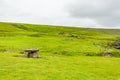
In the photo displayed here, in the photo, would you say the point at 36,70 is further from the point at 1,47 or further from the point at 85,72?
the point at 1,47

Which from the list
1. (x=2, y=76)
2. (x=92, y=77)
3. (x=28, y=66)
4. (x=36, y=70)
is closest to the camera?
(x=2, y=76)

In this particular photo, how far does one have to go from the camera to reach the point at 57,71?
46562mm

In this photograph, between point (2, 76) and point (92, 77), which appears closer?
point (2, 76)

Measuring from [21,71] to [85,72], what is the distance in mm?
11303

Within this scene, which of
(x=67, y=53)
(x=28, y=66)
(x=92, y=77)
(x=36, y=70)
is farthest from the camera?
(x=67, y=53)

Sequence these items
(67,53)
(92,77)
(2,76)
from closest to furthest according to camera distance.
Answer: (2,76) < (92,77) < (67,53)

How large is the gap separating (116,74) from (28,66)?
1624 cm

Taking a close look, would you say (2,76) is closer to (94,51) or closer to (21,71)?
(21,71)

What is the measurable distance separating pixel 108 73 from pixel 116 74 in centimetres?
144

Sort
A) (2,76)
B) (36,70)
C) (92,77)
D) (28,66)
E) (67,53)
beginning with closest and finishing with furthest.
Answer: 1. (2,76)
2. (92,77)
3. (36,70)
4. (28,66)
5. (67,53)

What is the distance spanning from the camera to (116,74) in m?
47.2

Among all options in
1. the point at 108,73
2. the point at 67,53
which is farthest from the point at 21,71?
the point at 67,53

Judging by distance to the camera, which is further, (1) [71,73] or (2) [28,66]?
(2) [28,66]

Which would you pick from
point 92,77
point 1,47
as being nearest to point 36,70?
point 92,77
